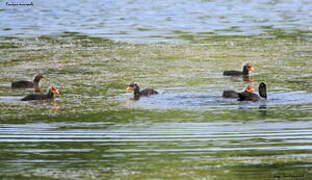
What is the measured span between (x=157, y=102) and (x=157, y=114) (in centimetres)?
151

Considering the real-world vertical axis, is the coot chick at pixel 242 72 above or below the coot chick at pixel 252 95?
above

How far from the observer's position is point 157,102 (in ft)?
54.3

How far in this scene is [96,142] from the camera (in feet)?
39.7

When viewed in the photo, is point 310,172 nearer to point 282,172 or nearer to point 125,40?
point 282,172

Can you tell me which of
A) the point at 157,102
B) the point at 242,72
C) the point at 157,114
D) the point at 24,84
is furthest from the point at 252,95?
the point at 24,84

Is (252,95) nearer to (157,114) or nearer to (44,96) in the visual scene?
(157,114)

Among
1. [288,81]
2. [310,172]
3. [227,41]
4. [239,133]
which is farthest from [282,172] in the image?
[227,41]

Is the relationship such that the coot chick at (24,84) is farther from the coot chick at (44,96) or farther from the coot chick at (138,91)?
the coot chick at (138,91)

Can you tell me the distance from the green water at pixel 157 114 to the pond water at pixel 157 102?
0.02 meters

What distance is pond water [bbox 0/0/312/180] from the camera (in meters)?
10.5

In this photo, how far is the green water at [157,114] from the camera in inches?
407

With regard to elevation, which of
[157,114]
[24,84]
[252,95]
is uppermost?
[24,84]

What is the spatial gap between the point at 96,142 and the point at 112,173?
221 centimetres

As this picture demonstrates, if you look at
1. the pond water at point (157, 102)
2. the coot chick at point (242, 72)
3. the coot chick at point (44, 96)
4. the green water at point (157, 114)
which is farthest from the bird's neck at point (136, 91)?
the coot chick at point (242, 72)
